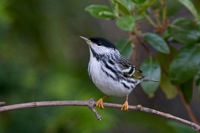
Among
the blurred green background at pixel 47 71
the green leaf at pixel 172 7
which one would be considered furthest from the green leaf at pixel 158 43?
the blurred green background at pixel 47 71

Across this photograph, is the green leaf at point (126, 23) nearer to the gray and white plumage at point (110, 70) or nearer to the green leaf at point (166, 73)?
the gray and white plumage at point (110, 70)

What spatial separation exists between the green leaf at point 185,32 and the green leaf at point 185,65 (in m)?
0.06

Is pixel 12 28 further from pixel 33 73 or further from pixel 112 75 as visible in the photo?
pixel 112 75

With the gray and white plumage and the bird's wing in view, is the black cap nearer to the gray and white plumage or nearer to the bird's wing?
the gray and white plumage

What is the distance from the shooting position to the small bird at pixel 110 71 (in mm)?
3328

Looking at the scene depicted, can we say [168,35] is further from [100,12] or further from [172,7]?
[100,12]

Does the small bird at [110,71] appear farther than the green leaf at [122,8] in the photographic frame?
Yes

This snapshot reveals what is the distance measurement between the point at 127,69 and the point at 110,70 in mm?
159

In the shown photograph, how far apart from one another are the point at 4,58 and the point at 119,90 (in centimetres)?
144

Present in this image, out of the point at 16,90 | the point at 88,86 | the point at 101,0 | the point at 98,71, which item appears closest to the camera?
the point at 98,71

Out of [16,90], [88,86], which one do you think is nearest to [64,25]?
[88,86]

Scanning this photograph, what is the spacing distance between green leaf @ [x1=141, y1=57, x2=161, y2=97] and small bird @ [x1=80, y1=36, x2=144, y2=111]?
62mm

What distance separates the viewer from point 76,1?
4945 millimetres

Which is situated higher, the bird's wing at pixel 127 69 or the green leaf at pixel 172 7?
the green leaf at pixel 172 7
